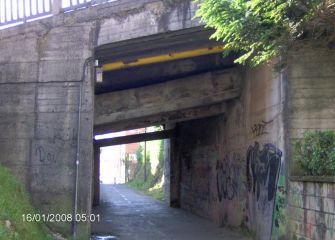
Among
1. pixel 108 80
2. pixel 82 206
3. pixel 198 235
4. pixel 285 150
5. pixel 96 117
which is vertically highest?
pixel 108 80

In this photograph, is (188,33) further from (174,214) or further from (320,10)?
(174,214)

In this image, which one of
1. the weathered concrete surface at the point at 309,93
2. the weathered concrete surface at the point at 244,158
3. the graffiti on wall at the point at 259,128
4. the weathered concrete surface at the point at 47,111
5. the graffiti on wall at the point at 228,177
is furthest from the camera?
the graffiti on wall at the point at 228,177

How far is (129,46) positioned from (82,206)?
157 inches

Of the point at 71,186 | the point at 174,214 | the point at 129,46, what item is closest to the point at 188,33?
the point at 129,46

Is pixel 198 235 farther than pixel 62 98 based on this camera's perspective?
Yes

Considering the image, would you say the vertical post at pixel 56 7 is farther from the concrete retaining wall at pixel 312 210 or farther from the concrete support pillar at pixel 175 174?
the concrete support pillar at pixel 175 174

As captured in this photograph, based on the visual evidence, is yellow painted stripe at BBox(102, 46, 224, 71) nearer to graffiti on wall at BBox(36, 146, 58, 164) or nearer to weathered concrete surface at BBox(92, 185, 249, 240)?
graffiti on wall at BBox(36, 146, 58, 164)

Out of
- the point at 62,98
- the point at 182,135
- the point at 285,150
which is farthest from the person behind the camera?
the point at 182,135

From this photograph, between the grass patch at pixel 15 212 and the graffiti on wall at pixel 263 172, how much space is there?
513 centimetres

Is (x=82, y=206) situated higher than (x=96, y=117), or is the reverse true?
(x=96, y=117)

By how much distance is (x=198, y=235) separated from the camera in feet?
47.3

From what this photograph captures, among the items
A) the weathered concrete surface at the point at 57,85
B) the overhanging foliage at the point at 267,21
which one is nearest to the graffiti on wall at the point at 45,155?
the weathered concrete surface at the point at 57,85

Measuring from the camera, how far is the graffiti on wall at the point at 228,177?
601 inches

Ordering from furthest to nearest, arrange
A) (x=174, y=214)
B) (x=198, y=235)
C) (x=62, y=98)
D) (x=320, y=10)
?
(x=174, y=214)
(x=198, y=235)
(x=62, y=98)
(x=320, y=10)
